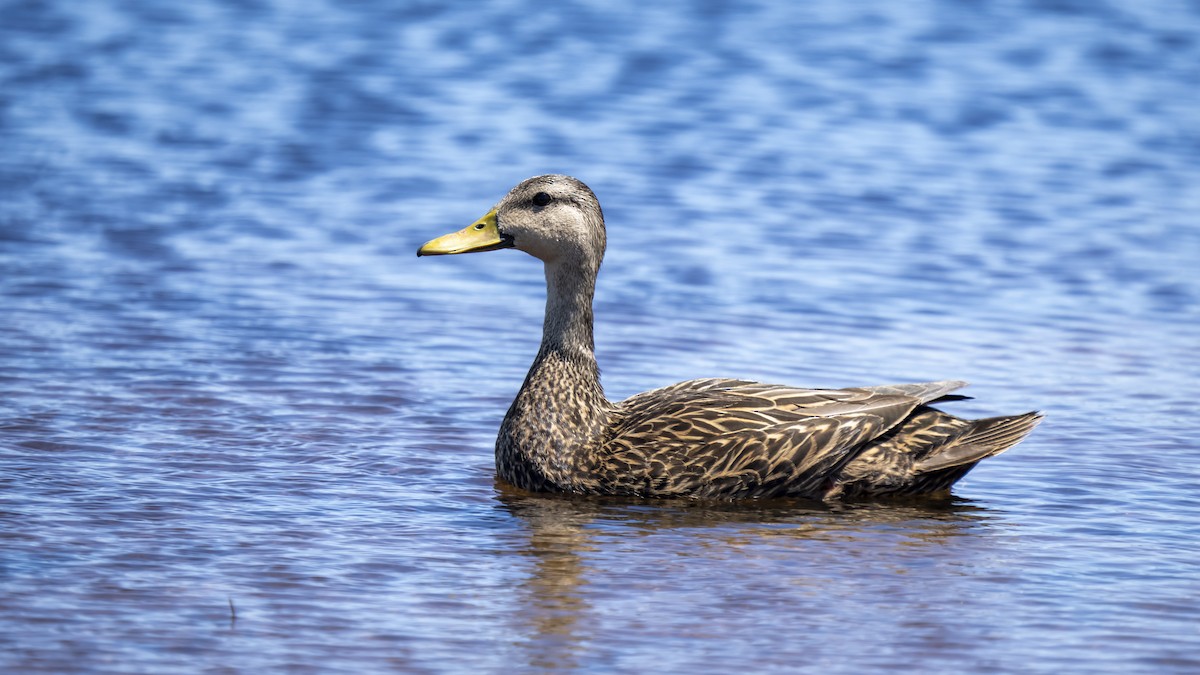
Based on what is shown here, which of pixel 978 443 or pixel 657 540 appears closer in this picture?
pixel 657 540

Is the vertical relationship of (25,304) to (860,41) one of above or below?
below

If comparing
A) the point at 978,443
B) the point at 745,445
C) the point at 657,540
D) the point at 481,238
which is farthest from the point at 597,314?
the point at 657,540

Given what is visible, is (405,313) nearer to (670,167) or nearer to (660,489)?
(660,489)

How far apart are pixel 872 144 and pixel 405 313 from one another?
7.20 metres

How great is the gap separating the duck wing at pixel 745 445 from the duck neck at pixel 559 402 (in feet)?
0.46

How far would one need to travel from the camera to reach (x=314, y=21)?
23266mm

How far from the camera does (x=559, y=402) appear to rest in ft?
30.2

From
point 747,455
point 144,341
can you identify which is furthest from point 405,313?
point 747,455

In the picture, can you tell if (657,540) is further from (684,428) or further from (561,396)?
(561,396)

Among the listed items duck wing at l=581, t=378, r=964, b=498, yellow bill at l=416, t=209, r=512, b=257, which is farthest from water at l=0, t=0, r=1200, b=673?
yellow bill at l=416, t=209, r=512, b=257

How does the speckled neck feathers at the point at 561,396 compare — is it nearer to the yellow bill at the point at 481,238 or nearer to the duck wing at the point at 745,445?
the duck wing at the point at 745,445

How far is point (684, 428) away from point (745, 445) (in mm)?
322

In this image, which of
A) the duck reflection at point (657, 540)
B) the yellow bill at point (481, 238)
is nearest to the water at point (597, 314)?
the duck reflection at point (657, 540)

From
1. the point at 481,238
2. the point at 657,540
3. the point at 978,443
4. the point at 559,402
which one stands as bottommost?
the point at 657,540
